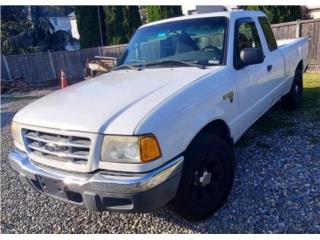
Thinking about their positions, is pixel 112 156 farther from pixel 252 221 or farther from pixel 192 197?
pixel 252 221

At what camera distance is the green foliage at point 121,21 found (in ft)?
56.1

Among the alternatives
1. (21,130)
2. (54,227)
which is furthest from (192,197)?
(21,130)

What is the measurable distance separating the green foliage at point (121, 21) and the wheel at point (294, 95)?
497 inches

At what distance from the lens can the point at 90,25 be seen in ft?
60.1

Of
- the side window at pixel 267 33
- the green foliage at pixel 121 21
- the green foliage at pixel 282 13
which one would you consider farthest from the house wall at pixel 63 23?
the side window at pixel 267 33

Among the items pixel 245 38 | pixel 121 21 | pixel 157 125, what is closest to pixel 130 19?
pixel 121 21

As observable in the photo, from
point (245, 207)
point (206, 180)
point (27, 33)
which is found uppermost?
point (27, 33)

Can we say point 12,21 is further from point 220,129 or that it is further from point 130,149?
point 130,149

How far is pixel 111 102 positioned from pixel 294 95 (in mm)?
4254

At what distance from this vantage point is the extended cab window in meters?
3.53

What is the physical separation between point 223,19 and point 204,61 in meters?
0.65

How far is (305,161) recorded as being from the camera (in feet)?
13.0

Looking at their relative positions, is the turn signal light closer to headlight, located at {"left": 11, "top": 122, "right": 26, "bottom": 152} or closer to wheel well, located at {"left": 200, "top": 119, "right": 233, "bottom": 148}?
wheel well, located at {"left": 200, "top": 119, "right": 233, "bottom": 148}

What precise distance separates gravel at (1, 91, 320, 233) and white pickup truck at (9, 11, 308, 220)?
0.27m
